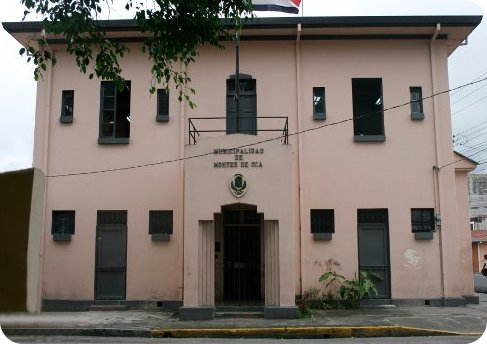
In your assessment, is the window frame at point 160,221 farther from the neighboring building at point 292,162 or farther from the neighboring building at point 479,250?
the neighboring building at point 479,250

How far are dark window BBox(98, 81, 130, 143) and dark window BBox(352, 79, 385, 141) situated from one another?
675cm

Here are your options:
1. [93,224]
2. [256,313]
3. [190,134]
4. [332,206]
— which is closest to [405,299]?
[332,206]

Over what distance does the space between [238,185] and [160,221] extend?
3101 millimetres

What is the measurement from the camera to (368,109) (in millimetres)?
16500

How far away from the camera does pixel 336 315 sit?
1398cm

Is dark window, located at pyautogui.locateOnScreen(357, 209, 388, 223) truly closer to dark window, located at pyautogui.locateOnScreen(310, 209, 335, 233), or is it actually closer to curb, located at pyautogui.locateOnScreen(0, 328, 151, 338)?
dark window, located at pyautogui.locateOnScreen(310, 209, 335, 233)

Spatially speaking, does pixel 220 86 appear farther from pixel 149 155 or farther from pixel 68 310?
pixel 68 310

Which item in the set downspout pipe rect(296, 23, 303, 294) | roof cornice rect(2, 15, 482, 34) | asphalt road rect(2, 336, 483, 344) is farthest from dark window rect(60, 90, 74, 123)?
asphalt road rect(2, 336, 483, 344)

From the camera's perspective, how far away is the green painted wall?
5875 millimetres

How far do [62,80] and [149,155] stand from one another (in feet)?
11.6

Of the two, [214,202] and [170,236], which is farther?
[170,236]

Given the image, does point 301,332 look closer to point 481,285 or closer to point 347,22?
point 347,22

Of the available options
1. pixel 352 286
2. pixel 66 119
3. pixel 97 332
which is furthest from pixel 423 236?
pixel 66 119

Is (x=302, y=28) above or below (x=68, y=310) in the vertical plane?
above
